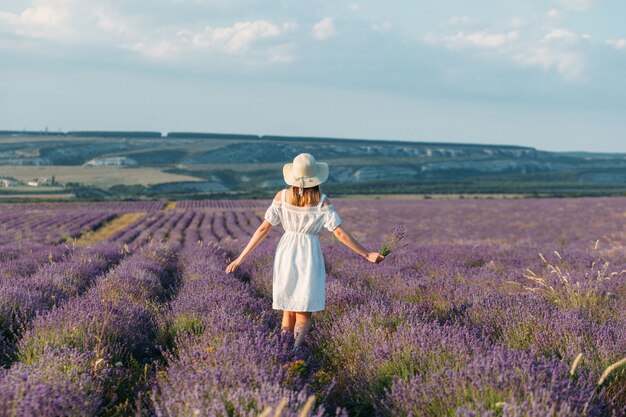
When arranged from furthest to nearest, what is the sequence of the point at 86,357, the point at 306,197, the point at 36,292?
the point at 36,292, the point at 306,197, the point at 86,357

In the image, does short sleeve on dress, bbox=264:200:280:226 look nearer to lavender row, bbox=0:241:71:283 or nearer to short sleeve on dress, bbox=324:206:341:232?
short sleeve on dress, bbox=324:206:341:232

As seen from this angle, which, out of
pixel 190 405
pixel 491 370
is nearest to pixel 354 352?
pixel 491 370

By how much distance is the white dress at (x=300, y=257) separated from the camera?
4.47 meters

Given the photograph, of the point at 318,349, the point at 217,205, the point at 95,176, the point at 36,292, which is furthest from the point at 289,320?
the point at 95,176

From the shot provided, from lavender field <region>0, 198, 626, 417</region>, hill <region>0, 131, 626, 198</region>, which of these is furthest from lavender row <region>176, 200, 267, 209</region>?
lavender field <region>0, 198, 626, 417</region>

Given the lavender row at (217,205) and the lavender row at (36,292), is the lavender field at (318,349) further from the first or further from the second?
the lavender row at (217,205)

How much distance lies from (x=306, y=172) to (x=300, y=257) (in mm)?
663

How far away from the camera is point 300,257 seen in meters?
4.54

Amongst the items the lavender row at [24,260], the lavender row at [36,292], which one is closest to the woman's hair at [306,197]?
the lavender row at [36,292]

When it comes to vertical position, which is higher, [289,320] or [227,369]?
[227,369]

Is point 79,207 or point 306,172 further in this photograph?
point 79,207

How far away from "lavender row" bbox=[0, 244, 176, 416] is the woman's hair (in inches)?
57.9

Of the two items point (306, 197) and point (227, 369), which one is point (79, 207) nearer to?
point (306, 197)

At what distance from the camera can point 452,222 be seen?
28.9 m
